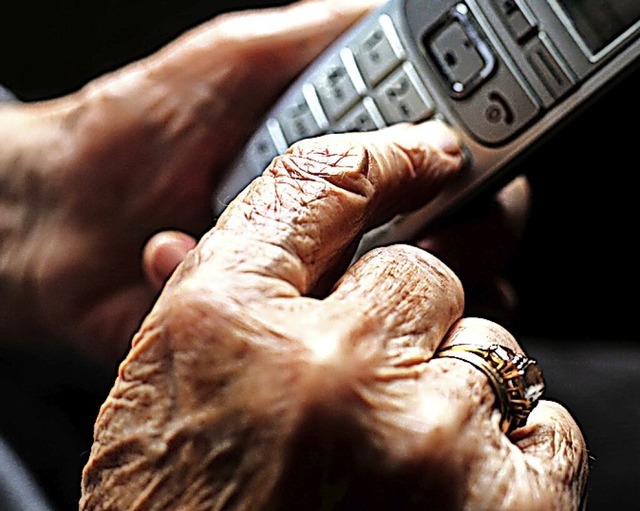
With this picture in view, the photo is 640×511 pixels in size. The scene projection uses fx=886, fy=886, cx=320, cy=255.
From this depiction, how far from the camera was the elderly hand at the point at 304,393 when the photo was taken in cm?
36

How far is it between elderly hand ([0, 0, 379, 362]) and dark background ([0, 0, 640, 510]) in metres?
0.05

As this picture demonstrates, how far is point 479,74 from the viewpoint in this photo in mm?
561

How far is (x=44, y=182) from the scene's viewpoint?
2.36 ft

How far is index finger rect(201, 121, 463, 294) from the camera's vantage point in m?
0.38

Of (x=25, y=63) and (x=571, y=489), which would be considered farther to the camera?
(x=25, y=63)

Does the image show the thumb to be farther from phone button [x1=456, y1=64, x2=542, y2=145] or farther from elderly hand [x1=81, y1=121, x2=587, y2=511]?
elderly hand [x1=81, y1=121, x2=587, y2=511]

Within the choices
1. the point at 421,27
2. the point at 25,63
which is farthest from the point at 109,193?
the point at 25,63

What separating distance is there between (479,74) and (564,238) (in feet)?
1.19

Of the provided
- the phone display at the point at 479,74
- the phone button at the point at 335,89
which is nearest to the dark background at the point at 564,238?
the phone display at the point at 479,74

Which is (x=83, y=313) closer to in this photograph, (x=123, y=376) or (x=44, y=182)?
(x=44, y=182)

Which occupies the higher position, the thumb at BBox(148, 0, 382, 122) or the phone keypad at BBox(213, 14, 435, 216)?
the thumb at BBox(148, 0, 382, 122)

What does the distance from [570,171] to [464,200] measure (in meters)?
0.33

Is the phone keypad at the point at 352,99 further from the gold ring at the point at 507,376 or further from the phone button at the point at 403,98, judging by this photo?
the gold ring at the point at 507,376

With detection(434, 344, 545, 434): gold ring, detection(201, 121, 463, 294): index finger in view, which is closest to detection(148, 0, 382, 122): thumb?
detection(201, 121, 463, 294): index finger
